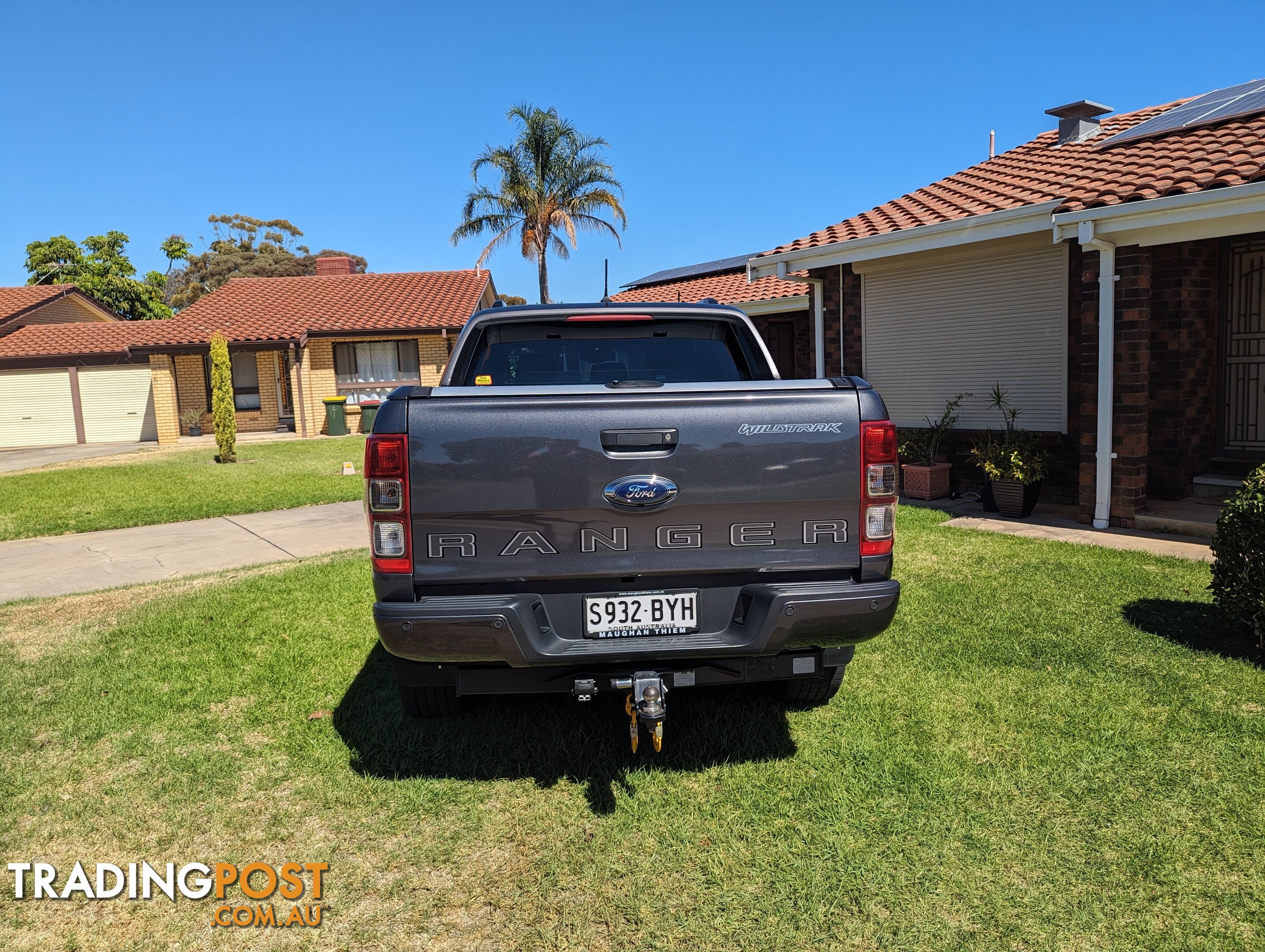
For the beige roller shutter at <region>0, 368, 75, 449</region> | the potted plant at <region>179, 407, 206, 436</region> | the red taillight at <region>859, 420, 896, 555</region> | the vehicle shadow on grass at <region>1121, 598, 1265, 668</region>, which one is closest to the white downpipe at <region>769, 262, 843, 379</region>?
the vehicle shadow on grass at <region>1121, 598, 1265, 668</region>

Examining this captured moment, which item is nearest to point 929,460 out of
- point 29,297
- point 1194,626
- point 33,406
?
point 1194,626

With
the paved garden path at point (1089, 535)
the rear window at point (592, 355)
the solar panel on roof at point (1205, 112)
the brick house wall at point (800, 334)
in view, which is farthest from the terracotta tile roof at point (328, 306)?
the rear window at point (592, 355)

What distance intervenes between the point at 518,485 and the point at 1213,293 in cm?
912

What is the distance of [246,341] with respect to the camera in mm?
25453

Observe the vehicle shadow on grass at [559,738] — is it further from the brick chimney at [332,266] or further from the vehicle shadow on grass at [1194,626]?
the brick chimney at [332,266]

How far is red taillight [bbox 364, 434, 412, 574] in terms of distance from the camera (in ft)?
9.98

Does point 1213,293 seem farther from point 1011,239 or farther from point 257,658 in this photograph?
point 257,658

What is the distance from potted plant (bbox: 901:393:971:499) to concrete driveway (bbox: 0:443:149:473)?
17775 millimetres

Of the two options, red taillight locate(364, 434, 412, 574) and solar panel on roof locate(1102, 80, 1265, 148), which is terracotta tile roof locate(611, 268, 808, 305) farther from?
red taillight locate(364, 434, 412, 574)

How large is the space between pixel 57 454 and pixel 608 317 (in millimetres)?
24838

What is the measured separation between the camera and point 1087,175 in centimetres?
922

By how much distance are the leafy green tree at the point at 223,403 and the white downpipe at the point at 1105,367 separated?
1592cm

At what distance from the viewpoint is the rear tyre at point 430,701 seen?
13.4 feet

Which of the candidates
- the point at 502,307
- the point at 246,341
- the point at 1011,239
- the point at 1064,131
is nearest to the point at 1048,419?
the point at 1011,239
